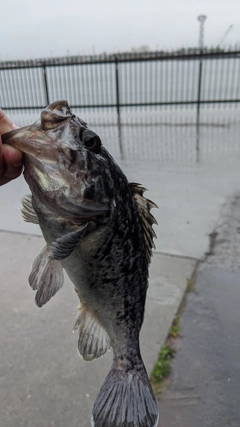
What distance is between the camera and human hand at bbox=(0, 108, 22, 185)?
1423mm

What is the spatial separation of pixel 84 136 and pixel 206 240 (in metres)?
3.54

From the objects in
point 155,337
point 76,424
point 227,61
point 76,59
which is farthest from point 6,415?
point 227,61

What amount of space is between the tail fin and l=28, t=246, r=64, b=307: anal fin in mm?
469

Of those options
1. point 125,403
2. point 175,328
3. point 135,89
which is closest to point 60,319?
point 175,328

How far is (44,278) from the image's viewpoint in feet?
5.46

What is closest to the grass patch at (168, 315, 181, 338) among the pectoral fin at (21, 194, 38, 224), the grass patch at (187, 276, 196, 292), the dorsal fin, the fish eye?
the grass patch at (187, 276, 196, 292)

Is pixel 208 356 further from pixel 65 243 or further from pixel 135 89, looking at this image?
pixel 135 89

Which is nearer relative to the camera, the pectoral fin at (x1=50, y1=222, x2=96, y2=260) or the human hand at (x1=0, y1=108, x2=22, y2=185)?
the pectoral fin at (x1=50, y1=222, x2=96, y2=260)

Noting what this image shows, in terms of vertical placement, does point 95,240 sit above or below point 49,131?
below

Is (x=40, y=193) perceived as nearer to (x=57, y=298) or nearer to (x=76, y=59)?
(x=57, y=298)

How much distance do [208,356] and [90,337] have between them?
158 centimetres

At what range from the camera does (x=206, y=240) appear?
4656 millimetres

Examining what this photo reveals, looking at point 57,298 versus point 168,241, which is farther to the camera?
point 168,241

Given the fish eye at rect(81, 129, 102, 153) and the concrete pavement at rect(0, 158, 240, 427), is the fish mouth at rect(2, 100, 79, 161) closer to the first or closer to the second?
the fish eye at rect(81, 129, 102, 153)
